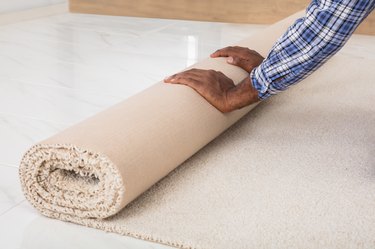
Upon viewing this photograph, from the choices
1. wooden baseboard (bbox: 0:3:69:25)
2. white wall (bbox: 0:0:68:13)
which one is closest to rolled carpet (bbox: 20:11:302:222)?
wooden baseboard (bbox: 0:3:69:25)

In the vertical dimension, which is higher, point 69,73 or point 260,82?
point 260,82

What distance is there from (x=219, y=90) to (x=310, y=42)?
339mm

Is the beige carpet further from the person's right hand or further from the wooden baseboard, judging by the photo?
the wooden baseboard

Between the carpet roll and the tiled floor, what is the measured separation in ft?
0.19

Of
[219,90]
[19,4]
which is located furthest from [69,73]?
[19,4]

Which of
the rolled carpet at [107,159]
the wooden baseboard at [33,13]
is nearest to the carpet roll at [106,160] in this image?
the rolled carpet at [107,159]

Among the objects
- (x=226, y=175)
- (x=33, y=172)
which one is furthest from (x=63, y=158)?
(x=226, y=175)

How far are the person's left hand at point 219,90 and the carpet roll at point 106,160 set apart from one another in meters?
0.18

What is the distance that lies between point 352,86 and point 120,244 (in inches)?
64.0

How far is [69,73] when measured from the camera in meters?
2.88

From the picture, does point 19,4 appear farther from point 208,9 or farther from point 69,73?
point 69,73

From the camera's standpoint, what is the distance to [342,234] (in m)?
1.37

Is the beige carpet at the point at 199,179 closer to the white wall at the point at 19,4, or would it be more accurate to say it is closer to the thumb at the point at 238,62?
the thumb at the point at 238,62

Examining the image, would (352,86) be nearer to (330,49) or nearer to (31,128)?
(330,49)
